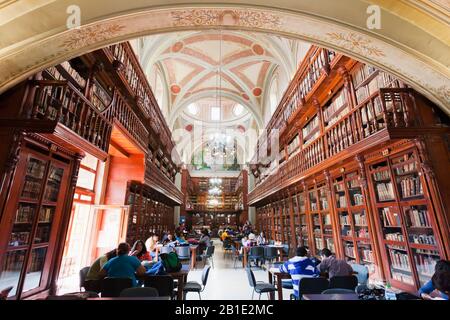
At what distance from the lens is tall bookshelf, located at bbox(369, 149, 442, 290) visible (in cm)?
322

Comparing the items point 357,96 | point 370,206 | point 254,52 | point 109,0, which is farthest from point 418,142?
point 254,52

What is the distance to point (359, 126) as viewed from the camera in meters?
4.00

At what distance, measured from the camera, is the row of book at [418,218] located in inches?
127

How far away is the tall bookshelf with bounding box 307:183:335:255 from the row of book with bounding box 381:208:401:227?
5.47ft

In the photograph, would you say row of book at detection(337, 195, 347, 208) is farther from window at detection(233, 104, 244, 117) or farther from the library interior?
window at detection(233, 104, 244, 117)

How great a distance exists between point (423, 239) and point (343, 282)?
1471mm

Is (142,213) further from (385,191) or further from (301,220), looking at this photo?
(385,191)

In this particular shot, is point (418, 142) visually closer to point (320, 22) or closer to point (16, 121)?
point (320, 22)

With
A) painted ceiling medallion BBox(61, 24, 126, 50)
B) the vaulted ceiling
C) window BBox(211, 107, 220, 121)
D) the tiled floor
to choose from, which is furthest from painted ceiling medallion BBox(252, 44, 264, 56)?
the tiled floor

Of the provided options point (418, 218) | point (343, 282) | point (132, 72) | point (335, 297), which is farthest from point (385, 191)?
point (132, 72)

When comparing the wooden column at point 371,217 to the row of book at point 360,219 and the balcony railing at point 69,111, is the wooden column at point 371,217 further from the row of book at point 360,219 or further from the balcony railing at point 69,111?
the balcony railing at point 69,111

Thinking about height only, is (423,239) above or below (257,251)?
above

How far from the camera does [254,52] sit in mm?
11383
